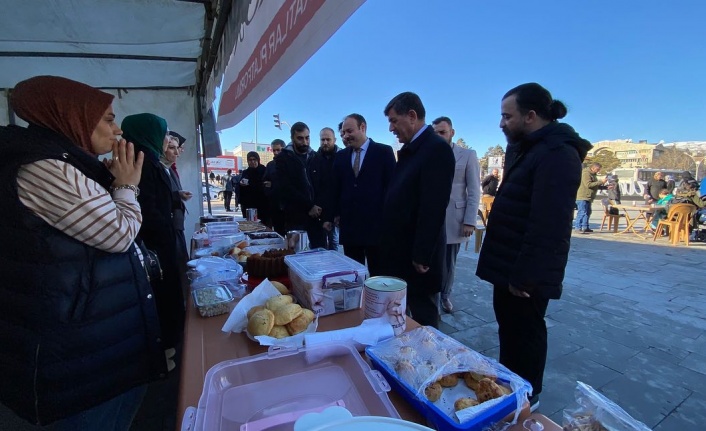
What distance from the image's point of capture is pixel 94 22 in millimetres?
2414

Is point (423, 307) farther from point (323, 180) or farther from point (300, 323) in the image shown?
point (323, 180)

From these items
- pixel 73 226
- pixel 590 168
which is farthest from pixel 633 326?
pixel 590 168

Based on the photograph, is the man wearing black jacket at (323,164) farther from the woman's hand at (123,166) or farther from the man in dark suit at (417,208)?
the woman's hand at (123,166)

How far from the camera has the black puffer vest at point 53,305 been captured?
887 millimetres

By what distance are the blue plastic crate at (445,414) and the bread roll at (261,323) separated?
40 cm

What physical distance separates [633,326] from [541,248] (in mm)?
2706

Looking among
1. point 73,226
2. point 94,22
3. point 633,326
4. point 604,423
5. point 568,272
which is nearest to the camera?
point 604,423

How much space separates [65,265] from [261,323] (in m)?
0.57

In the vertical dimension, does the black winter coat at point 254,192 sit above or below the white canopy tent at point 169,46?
below

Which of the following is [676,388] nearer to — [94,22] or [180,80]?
[94,22]

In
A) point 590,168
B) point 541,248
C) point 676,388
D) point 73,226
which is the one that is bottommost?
point 676,388

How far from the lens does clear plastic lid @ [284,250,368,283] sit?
120 cm

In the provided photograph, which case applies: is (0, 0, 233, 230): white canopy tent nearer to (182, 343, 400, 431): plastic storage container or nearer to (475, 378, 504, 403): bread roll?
(182, 343, 400, 431): plastic storage container

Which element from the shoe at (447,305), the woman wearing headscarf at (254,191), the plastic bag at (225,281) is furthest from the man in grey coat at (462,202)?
the woman wearing headscarf at (254,191)
